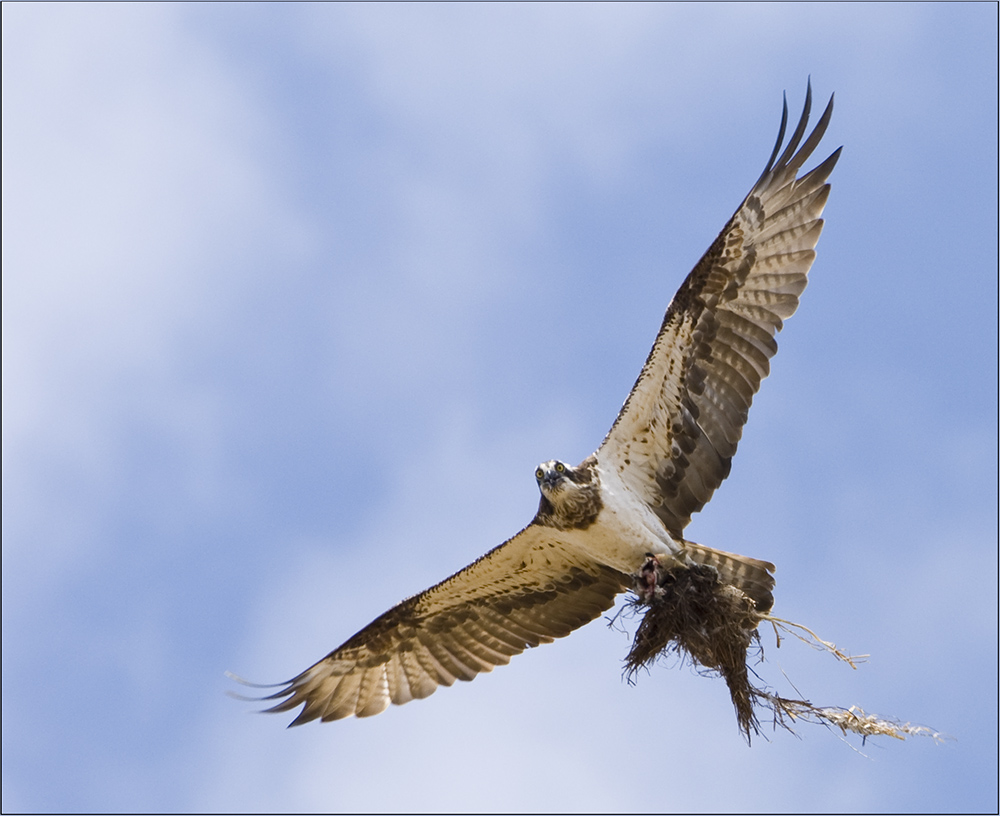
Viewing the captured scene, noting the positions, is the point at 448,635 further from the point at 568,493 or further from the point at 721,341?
the point at 721,341

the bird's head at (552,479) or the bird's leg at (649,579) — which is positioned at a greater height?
the bird's head at (552,479)

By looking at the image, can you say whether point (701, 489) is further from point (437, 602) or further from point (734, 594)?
point (437, 602)

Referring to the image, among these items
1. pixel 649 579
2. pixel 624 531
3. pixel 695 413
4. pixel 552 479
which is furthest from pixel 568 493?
pixel 695 413

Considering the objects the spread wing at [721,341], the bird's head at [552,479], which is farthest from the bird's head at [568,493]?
the spread wing at [721,341]

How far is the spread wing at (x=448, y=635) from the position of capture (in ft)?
38.7

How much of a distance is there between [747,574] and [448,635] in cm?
321

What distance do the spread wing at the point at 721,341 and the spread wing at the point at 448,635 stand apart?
1381 millimetres

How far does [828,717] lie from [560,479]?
9.82 ft

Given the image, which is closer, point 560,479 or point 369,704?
point 560,479

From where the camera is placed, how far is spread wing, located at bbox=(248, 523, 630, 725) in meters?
11.8

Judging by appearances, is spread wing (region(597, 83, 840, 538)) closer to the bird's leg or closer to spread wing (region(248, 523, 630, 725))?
the bird's leg

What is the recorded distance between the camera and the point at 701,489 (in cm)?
1107

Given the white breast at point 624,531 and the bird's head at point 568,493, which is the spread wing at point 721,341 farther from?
the bird's head at point 568,493

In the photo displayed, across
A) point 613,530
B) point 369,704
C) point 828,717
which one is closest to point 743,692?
point 828,717
